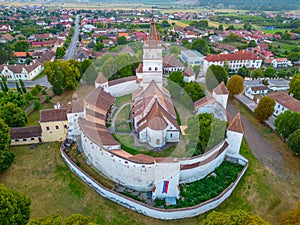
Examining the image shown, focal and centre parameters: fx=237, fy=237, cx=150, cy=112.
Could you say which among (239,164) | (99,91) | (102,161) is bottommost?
(239,164)

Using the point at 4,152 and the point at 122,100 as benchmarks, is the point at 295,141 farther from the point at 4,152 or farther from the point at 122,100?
the point at 4,152

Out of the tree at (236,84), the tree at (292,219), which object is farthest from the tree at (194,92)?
the tree at (292,219)

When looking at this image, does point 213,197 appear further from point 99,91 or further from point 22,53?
point 22,53

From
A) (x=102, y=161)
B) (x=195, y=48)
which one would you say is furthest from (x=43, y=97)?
(x=195, y=48)

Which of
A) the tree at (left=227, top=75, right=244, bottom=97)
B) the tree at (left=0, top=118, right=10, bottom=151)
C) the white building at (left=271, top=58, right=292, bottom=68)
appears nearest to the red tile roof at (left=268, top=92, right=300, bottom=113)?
the tree at (left=227, top=75, right=244, bottom=97)

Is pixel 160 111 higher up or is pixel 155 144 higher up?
pixel 160 111

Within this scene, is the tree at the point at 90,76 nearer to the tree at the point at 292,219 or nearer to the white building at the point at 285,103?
the white building at the point at 285,103

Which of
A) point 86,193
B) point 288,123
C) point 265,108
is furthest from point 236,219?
point 265,108
